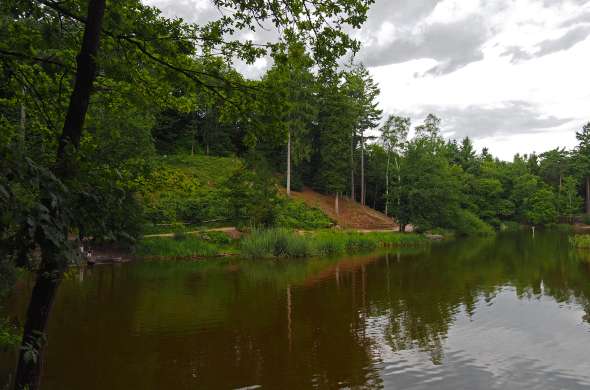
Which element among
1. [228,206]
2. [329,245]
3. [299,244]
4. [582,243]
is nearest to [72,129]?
[299,244]

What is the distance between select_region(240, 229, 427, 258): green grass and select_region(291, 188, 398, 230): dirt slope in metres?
10.1

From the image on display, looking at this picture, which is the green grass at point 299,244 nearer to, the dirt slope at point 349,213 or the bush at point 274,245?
the bush at point 274,245

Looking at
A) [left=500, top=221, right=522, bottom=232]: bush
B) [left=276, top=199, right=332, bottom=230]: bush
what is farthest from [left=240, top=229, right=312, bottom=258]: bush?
[left=500, top=221, right=522, bottom=232]: bush

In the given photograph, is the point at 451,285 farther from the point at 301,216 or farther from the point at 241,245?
the point at 301,216

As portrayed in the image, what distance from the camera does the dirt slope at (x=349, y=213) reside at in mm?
49281

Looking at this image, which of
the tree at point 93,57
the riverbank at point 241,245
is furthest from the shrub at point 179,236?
the tree at point 93,57

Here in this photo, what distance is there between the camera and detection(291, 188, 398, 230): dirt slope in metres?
49.3

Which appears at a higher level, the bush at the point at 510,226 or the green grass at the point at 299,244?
the green grass at the point at 299,244

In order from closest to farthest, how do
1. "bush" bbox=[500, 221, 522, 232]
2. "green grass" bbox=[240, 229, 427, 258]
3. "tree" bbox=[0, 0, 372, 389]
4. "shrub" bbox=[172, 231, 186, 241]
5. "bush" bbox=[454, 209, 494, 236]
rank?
"tree" bbox=[0, 0, 372, 389], "green grass" bbox=[240, 229, 427, 258], "shrub" bbox=[172, 231, 186, 241], "bush" bbox=[454, 209, 494, 236], "bush" bbox=[500, 221, 522, 232]

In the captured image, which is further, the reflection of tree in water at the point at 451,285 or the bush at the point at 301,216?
the bush at the point at 301,216

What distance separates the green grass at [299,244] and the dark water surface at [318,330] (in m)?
6.12

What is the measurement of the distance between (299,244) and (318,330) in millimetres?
17753

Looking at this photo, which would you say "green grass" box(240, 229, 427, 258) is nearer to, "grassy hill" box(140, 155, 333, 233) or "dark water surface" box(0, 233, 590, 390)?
"grassy hill" box(140, 155, 333, 233)

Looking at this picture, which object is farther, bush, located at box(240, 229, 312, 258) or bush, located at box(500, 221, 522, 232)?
bush, located at box(500, 221, 522, 232)
